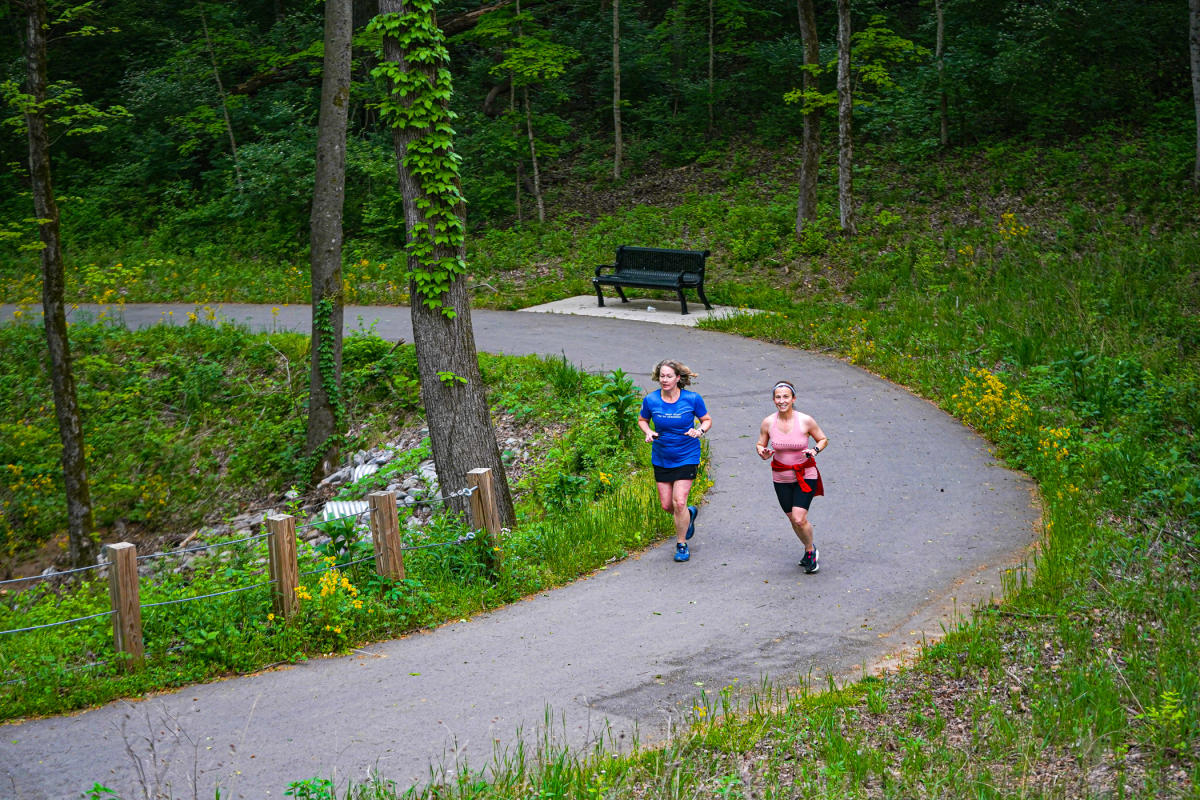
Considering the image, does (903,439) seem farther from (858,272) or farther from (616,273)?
(616,273)

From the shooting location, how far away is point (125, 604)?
23.2 feet

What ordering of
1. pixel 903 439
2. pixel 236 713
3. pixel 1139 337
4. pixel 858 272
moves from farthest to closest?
1. pixel 858 272
2. pixel 1139 337
3. pixel 903 439
4. pixel 236 713

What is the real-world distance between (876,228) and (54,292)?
16.1 metres

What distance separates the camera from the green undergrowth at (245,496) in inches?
290

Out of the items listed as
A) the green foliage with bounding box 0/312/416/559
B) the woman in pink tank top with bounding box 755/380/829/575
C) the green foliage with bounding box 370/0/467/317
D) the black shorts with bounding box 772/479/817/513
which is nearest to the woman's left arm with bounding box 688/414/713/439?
the woman in pink tank top with bounding box 755/380/829/575

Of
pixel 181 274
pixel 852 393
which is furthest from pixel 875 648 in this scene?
pixel 181 274

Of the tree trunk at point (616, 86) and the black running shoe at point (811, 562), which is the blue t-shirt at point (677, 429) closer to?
the black running shoe at point (811, 562)

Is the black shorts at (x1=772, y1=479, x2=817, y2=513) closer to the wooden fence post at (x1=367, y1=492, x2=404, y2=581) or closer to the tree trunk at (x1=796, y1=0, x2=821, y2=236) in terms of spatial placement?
the wooden fence post at (x1=367, y1=492, x2=404, y2=581)

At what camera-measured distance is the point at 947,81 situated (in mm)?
25156

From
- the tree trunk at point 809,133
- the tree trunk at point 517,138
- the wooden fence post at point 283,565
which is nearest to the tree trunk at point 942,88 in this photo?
the tree trunk at point 809,133

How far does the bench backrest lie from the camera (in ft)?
63.8

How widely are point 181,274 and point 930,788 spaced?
23.2 meters

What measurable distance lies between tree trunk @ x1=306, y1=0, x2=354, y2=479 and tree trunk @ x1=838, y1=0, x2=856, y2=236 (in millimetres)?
10962

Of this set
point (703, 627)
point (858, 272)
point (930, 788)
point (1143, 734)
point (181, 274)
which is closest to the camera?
point (930, 788)
